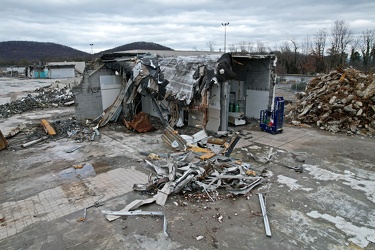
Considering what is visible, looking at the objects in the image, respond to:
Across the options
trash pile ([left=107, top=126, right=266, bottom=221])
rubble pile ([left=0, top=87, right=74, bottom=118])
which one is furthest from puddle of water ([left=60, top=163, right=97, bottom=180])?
rubble pile ([left=0, top=87, right=74, bottom=118])

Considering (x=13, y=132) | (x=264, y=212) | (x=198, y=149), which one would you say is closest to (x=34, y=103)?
(x=13, y=132)

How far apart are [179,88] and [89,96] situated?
15.5 feet

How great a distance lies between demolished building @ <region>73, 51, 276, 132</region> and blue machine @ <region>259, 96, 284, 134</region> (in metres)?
0.96

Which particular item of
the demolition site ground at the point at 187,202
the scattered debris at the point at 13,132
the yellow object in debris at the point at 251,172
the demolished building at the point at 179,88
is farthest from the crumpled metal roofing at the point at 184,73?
the scattered debris at the point at 13,132

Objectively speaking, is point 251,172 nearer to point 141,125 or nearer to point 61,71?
point 141,125

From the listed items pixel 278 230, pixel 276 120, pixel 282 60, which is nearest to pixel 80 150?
pixel 278 230

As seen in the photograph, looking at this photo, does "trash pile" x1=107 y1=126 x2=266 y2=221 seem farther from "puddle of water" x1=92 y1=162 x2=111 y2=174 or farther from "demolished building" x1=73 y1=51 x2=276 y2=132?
"demolished building" x1=73 y1=51 x2=276 y2=132

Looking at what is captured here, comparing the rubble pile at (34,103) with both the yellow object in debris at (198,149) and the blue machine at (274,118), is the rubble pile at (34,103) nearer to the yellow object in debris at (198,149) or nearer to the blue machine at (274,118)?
the yellow object in debris at (198,149)

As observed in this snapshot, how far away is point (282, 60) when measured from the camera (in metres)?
40.7

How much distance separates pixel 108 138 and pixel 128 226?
5885 millimetres

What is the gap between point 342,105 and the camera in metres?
10.6

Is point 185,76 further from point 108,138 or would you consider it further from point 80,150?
point 80,150

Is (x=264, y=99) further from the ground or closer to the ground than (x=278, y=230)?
further from the ground

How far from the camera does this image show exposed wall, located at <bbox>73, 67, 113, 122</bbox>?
1146 cm
